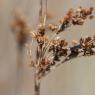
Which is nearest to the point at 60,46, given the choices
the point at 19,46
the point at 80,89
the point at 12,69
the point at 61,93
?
the point at 19,46

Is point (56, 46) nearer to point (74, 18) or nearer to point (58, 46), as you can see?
point (58, 46)

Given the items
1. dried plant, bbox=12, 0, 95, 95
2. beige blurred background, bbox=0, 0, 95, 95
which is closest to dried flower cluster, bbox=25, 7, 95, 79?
dried plant, bbox=12, 0, 95, 95

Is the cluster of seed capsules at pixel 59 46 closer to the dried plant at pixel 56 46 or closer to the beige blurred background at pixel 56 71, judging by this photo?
the dried plant at pixel 56 46

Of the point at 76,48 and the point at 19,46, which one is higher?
the point at 19,46

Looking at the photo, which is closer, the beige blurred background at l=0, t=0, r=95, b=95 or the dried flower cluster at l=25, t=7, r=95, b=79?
the dried flower cluster at l=25, t=7, r=95, b=79

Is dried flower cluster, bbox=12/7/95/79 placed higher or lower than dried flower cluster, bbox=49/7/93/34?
lower

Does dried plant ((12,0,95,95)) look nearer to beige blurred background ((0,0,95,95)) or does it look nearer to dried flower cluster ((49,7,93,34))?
dried flower cluster ((49,7,93,34))

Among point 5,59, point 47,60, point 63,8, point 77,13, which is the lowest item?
point 47,60

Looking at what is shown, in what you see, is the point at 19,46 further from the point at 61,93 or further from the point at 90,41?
the point at 90,41

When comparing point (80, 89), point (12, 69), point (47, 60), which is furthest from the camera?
point (12, 69)

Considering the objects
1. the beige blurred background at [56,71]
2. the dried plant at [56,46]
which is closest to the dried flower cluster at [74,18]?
the dried plant at [56,46]
